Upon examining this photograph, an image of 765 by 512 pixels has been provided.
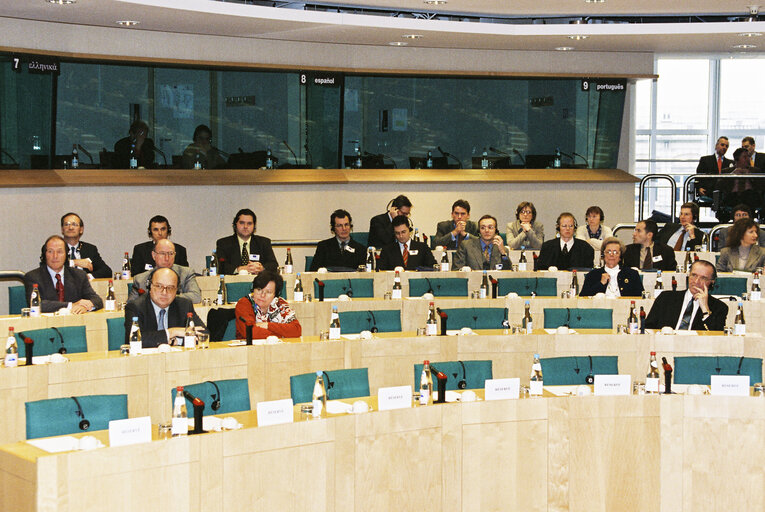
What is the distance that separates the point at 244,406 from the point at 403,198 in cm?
620

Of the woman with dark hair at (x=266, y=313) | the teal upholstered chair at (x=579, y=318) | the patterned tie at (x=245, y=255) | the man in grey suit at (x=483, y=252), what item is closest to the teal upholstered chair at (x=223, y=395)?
the woman with dark hair at (x=266, y=313)

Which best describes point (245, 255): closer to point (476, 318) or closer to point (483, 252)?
point (483, 252)

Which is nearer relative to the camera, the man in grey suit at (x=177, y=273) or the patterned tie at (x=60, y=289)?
the man in grey suit at (x=177, y=273)

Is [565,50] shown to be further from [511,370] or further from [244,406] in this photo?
[244,406]

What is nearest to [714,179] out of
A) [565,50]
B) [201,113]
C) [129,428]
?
[565,50]

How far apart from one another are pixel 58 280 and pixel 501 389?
4.39m

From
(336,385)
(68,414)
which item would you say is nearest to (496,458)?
(336,385)

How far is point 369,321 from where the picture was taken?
7355mm

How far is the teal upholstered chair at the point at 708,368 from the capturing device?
19.7 ft

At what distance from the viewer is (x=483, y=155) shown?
45.7 ft

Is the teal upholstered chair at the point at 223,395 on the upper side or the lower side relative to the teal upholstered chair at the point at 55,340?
lower

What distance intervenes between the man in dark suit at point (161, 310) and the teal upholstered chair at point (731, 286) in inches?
192

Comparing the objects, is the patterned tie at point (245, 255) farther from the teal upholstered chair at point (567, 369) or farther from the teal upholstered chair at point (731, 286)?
the teal upholstered chair at point (567, 369)

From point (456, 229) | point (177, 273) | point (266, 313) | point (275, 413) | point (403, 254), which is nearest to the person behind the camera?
point (275, 413)
